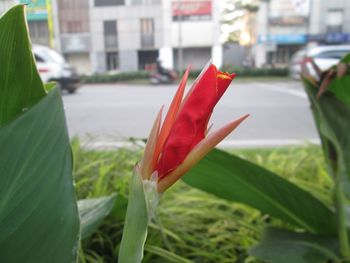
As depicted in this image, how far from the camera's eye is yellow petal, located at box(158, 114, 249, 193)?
0.30 m

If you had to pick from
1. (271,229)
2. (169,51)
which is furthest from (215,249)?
(169,51)

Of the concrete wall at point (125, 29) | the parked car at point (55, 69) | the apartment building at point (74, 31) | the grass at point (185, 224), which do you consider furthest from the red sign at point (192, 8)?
the grass at point (185, 224)

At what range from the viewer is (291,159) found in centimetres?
181

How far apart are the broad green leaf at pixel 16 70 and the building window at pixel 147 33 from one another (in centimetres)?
1874

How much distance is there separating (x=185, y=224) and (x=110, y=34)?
60.9ft

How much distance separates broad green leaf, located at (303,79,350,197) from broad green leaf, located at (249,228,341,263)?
0.11 m

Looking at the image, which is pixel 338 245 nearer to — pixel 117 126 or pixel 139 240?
pixel 139 240

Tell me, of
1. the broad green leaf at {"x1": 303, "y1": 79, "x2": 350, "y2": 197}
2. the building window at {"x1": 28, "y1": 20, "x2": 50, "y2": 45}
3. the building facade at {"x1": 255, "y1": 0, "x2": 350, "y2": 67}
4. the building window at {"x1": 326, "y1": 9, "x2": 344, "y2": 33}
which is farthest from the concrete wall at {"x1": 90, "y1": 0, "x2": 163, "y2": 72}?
the broad green leaf at {"x1": 303, "y1": 79, "x2": 350, "y2": 197}

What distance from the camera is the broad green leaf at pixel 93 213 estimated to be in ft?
2.04

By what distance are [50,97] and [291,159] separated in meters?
1.54

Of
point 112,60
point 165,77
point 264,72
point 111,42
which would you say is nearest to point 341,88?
point 165,77

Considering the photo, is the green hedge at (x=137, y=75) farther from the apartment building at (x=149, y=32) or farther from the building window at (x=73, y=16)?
the building window at (x=73, y=16)

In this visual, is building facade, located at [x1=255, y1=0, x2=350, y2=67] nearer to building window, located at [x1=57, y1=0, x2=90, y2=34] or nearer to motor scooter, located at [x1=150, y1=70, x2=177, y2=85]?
motor scooter, located at [x1=150, y1=70, x2=177, y2=85]

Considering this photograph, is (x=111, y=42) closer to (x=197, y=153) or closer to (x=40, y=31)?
(x=40, y=31)
